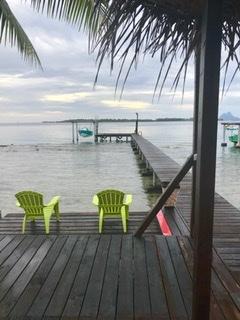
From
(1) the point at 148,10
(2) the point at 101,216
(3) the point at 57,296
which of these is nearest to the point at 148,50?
(1) the point at 148,10

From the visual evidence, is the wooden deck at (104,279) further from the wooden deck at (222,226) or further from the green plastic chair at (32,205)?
the green plastic chair at (32,205)

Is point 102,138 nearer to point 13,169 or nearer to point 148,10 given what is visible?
point 13,169

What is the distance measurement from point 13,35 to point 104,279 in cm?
349

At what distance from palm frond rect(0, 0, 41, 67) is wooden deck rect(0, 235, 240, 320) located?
2661mm

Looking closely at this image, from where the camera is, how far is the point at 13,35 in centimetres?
540

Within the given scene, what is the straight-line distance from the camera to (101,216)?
7.50 m

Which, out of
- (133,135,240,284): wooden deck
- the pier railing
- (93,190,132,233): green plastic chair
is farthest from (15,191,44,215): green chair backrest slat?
the pier railing

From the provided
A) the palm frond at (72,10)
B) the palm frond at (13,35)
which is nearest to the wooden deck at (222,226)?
the palm frond at (72,10)

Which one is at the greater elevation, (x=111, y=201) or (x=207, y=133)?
(x=207, y=133)

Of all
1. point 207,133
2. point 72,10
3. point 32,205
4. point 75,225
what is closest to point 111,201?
point 75,225

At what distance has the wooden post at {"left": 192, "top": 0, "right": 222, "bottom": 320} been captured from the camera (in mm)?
2172

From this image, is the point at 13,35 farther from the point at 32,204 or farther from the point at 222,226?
the point at 222,226

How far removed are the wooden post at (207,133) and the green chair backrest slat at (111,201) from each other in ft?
17.0

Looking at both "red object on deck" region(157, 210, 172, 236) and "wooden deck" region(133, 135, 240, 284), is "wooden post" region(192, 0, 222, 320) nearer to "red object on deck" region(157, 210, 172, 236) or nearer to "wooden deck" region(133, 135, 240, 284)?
"wooden deck" region(133, 135, 240, 284)
